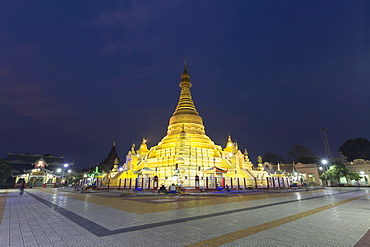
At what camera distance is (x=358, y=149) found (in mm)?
60469

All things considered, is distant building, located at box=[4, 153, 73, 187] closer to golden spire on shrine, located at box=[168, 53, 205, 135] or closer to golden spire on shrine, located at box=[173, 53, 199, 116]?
golden spire on shrine, located at box=[168, 53, 205, 135]

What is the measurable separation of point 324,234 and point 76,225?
622cm

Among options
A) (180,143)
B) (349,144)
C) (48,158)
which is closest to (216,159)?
(180,143)

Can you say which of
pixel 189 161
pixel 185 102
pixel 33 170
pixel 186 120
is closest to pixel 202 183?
pixel 189 161

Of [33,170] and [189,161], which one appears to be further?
[33,170]

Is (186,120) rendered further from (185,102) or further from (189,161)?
(189,161)

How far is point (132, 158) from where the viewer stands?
3734cm

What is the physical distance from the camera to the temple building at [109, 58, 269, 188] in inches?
1051

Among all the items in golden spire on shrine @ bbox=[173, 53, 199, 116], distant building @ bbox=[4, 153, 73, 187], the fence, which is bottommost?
the fence

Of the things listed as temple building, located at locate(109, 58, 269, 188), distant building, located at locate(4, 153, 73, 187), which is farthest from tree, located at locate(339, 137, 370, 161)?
distant building, located at locate(4, 153, 73, 187)

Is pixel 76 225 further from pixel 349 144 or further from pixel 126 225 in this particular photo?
pixel 349 144

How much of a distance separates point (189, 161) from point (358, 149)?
62206mm

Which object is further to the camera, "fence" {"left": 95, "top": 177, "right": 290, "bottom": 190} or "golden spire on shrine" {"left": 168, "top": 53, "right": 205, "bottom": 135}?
"golden spire on shrine" {"left": 168, "top": 53, "right": 205, "bottom": 135}

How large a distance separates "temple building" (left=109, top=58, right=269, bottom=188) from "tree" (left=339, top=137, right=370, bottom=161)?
4470cm
